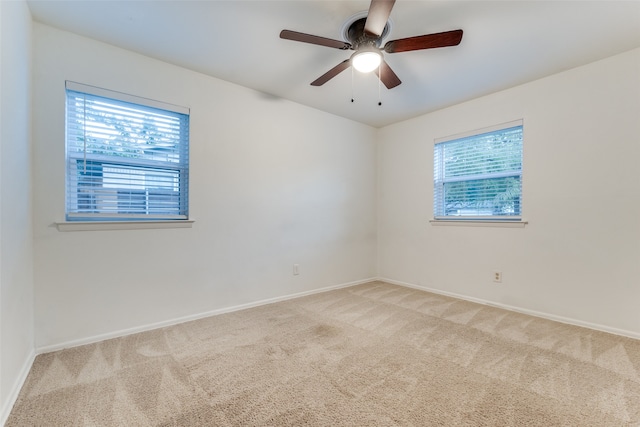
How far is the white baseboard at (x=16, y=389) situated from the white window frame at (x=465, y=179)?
3.95 m

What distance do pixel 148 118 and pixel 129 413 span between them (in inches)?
88.4

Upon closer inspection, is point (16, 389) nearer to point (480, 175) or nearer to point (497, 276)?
point (497, 276)

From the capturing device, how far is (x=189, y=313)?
2639mm

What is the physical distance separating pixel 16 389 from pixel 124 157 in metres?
1.68

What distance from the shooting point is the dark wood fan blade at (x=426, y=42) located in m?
1.74

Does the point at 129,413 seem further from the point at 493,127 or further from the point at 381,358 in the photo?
the point at 493,127

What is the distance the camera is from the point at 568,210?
2.63m

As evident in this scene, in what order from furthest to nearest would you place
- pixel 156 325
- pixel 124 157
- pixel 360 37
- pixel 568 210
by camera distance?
pixel 568 210
pixel 156 325
pixel 124 157
pixel 360 37

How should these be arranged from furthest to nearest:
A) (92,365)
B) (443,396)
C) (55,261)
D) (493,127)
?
1. (493,127)
2. (55,261)
3. (92,365)
4. (443,396)

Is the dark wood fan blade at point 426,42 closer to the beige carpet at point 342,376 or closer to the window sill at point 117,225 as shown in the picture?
the beige carpet at point 342,376

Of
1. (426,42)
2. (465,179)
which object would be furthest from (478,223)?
(426,42)

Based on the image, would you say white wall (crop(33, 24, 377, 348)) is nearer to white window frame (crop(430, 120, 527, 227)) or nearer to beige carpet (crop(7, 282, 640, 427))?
beige carpet (crop(7, 282, 640, 427))

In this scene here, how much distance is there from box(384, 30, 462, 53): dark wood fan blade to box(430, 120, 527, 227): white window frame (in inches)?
68.1

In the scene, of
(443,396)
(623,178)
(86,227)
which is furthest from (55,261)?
(623,178)
